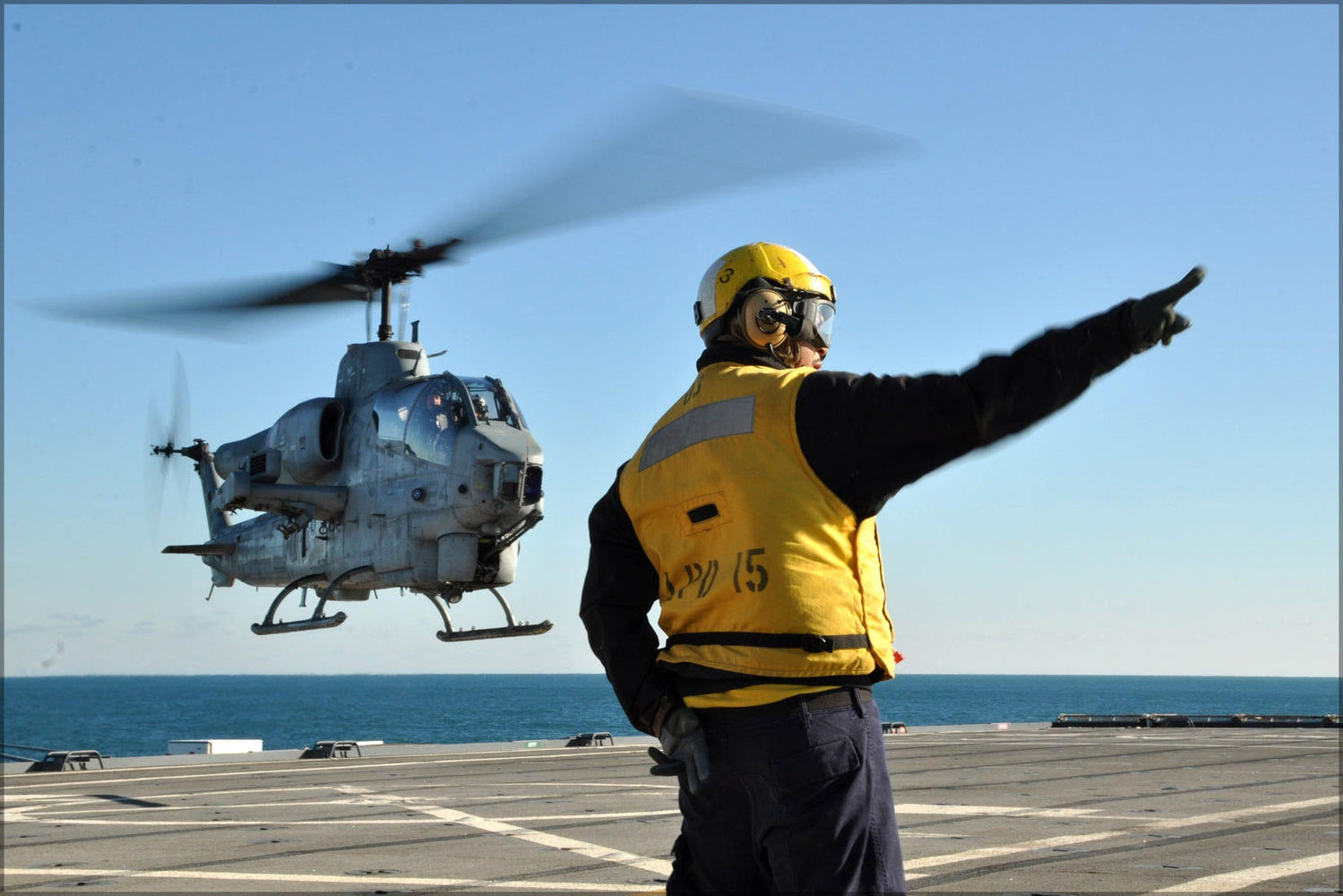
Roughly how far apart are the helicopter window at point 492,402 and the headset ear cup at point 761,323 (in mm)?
14005

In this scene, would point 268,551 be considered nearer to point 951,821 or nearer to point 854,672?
point 951,821

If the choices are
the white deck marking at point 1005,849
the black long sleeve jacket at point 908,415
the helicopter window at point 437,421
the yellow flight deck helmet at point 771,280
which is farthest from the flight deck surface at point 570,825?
the yellow flight deck helmet at point 771,280

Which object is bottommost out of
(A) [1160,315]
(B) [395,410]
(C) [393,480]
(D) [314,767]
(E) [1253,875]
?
(E) [1253,875]

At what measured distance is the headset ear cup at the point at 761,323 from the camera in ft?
12.3

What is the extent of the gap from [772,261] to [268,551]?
18.3 metres

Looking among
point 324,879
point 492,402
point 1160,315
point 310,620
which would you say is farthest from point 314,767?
point 1160,315

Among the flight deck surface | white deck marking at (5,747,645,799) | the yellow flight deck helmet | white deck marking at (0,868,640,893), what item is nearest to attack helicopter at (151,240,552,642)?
white deck marking at (5,747,645,799)

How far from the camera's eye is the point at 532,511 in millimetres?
17703

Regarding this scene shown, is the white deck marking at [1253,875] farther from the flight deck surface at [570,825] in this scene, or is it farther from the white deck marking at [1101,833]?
the white deck marking at [1101,833]

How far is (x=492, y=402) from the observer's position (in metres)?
17.9

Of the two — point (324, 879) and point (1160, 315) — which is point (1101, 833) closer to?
point (324, 879)

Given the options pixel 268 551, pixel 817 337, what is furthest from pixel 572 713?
pixel 817 337

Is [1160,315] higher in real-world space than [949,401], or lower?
higher

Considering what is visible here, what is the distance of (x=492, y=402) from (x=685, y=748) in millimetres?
14721
